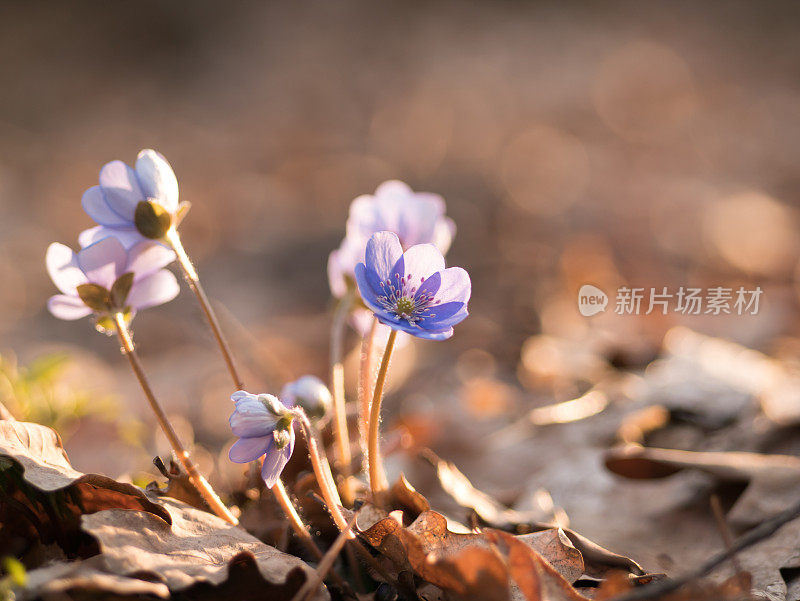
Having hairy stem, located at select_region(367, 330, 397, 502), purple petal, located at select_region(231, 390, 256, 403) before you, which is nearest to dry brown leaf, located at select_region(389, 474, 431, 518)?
hairy stem, located at select_region(367, 330, 397, 502)

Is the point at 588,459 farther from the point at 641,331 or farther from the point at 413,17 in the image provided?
the point at 413,17

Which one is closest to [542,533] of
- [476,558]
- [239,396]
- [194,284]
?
[476,558]

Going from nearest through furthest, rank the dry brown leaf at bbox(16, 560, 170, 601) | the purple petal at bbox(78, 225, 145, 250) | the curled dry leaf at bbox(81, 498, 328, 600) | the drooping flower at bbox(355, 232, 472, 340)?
the dry brown leaf at bbox(16, 560, 170, 601) < the curled dry leaf at bbox(81, 498, 328, 600) < the drooping flower at bbox(355, 232, 472, 340) < the purple petal at bbox(78, 225, 145, 250)

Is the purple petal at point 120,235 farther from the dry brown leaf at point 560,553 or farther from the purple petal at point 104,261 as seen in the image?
the dry brown leaf at point 560,553

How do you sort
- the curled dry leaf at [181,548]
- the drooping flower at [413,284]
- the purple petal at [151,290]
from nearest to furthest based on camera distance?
the curled dry leaf at [181,548] → the drooping flower at [413,284] → the purple petal at [151,290]

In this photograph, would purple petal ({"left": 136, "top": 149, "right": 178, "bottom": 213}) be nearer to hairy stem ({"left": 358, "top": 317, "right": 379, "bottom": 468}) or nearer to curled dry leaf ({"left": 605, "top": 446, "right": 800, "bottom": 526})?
hairy stem ({"left": 358, "top": 317, "right": 379, "bottom": 468})

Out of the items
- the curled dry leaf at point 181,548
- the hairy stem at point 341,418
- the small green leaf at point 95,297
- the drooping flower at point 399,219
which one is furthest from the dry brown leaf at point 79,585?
the drooping flower at point 399,219
